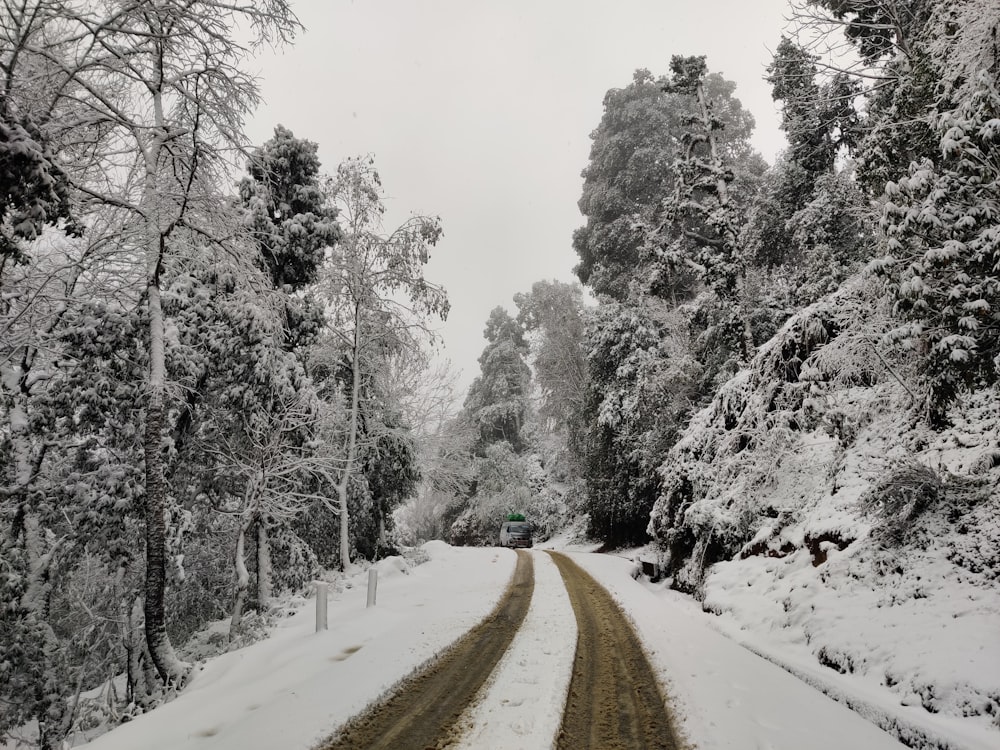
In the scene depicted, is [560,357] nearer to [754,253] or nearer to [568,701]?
[754,253]

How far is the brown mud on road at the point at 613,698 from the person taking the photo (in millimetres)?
3801

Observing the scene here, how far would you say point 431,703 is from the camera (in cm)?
446

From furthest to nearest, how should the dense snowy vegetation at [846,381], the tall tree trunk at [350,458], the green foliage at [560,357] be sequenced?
1. the green foliage at [560,357]
2. the tall tree trunk at [350,458]
3. the dense snowy vegetation at [846,381]

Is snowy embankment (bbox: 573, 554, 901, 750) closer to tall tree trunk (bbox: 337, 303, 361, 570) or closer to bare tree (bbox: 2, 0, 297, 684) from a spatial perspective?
bare tree (bbox: 2, 0, 297, 684)

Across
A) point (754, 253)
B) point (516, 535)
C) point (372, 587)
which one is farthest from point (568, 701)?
point (516, 535)

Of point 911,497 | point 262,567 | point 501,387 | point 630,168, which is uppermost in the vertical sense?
point 630,168

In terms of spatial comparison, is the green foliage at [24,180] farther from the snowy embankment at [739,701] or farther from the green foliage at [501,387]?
the green foliage at [501,387]

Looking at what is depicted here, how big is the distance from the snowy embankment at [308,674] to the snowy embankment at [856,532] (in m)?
4.46

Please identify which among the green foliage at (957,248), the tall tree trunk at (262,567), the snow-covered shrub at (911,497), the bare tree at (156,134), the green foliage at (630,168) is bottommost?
the tall tree trunk at (262,567)

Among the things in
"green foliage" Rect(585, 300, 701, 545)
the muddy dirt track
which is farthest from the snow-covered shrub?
"green foliage" Rect(585, 300, 701, 545)

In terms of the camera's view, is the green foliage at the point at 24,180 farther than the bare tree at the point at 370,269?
No

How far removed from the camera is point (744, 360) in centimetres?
1388

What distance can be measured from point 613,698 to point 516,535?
20126 mm

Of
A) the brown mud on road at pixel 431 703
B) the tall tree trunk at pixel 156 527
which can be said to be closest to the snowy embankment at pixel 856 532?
the brown mud on road at pixel 431 703
